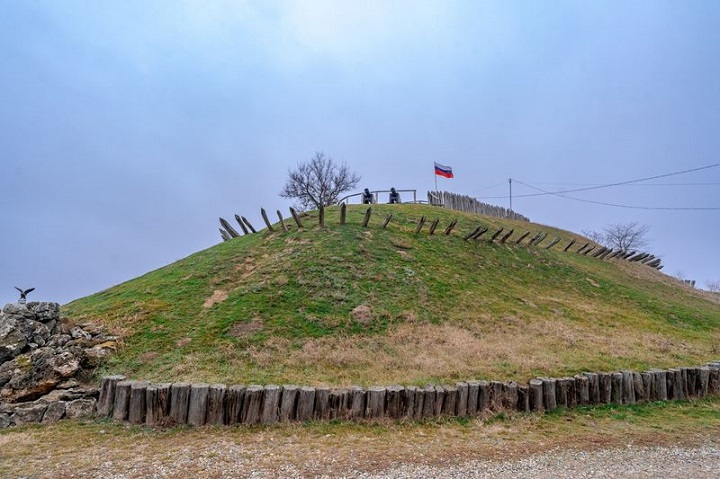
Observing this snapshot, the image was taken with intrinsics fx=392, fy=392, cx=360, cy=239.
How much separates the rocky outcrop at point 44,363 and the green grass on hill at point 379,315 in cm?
63

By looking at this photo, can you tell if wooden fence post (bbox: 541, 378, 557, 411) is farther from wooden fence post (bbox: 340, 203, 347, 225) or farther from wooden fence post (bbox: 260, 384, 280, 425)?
wooden fence post (bbox: 340, 203, 347, 225)

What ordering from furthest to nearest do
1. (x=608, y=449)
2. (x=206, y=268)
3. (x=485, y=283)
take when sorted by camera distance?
(x=485, y=283) → (x=206, y=268) → (x=608, y=449)

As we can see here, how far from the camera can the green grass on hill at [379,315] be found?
833cm

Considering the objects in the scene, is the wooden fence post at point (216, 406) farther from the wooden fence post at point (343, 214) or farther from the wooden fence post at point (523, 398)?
the wooden fence post at point (343, 214)

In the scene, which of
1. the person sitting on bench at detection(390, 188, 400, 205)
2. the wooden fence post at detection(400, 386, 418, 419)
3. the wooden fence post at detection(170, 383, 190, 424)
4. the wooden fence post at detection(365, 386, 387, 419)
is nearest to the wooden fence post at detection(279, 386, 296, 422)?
the wooden fence post at detection(365, 386, 387, 419)

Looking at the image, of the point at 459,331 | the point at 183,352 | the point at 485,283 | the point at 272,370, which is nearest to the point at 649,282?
the point at 485,283

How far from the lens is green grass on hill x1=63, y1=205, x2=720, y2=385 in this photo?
8328 millimetres

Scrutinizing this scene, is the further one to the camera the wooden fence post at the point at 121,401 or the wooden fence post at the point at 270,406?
the wooden fence post at the point at 121,401

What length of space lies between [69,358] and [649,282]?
86.5ft

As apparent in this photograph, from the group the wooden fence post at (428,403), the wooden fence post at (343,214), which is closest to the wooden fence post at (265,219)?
the wooden fence post at (343,214)

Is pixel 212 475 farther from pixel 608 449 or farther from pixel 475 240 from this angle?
pixel 475 240

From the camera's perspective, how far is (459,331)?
10.9 m

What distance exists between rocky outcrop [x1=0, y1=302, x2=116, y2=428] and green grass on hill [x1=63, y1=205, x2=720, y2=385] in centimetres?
63

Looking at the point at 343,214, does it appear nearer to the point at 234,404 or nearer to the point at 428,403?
the point at 428,403
